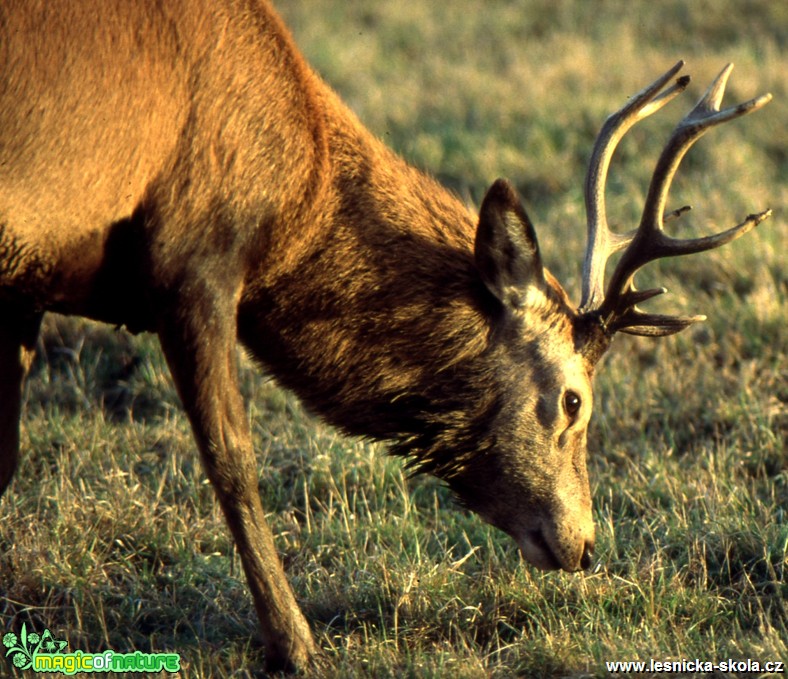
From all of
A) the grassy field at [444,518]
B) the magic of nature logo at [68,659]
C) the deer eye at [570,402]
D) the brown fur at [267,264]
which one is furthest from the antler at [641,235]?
the magic of nature logo at [68,659]

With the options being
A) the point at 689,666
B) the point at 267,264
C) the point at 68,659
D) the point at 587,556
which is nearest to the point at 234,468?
the point at 267,264

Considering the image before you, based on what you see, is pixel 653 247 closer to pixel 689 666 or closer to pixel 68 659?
pixel 689 666

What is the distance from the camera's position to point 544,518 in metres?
4.32

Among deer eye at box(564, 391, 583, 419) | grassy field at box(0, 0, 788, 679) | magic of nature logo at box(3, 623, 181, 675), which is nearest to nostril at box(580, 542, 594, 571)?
grassy field at box(0, 0, 788, 679)

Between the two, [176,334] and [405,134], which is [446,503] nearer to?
[176,334]

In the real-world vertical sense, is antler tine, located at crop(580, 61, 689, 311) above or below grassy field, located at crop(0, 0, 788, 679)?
above

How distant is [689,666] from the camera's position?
386cm

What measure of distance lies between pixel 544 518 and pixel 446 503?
996 mm

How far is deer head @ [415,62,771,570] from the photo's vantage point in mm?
4293

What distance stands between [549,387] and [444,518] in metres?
1.05

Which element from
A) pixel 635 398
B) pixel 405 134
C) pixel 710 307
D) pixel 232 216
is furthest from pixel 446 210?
pixel 405 134

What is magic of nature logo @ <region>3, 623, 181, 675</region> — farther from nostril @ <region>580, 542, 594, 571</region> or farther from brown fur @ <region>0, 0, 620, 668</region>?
nostril @ <region>580, 542, 594, 571</region>

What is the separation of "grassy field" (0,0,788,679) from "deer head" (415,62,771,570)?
274 millimetres

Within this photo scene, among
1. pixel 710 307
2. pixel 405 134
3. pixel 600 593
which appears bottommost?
pixel 600 593
